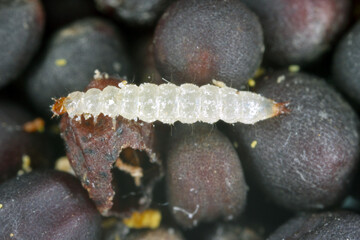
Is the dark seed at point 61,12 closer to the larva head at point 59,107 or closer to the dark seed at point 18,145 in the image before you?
the dark seed at point 18,145

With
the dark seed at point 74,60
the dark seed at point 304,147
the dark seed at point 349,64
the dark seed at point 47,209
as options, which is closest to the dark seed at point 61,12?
the dark seed at point 74,60

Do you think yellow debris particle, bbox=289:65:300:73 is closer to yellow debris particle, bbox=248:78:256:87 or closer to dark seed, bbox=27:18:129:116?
yellow debris particle, bbox=248:78:256:87

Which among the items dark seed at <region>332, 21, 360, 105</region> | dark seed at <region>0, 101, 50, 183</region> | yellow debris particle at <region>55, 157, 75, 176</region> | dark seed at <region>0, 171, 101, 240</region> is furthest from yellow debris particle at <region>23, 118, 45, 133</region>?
dark seed at <region>332, 21, 360, 105</region>

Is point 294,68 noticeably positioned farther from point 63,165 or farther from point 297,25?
point 63,165

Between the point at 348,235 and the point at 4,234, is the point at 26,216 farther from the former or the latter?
the point at 348,235

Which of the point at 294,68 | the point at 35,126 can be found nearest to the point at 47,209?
the point at 35,126

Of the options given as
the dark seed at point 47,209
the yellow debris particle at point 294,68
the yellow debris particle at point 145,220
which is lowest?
the yellow debris particle at point 145,220
